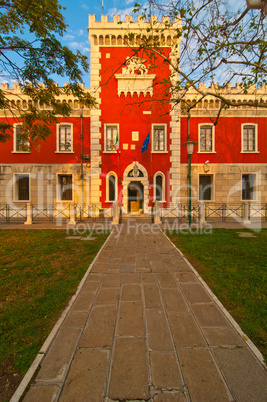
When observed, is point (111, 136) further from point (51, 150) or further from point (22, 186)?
point (22, 186)

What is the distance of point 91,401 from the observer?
1.75 meters

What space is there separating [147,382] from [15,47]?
880 cm

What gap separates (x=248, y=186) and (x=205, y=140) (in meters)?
5.23

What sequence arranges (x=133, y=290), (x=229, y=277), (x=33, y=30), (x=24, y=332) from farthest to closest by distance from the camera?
(x=33, y=30)
(x=229, y=277)
(x=133, y=290)
(x=24, y=332)

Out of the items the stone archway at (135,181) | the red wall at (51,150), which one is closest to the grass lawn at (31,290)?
the stone archway at (135,181)

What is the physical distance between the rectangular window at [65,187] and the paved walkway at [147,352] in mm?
12157

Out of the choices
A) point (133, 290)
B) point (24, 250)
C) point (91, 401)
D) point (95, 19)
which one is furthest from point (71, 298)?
point (95, 19)

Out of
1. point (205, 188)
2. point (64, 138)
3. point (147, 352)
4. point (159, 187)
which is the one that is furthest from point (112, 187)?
point (147, 352)

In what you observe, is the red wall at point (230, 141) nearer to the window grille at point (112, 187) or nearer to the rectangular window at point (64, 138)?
the window grille at point (112, 187)

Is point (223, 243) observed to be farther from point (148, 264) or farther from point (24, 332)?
point (24, 332)

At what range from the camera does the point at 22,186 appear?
15.4 m

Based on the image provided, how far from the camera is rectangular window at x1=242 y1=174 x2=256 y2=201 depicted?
51.5ft

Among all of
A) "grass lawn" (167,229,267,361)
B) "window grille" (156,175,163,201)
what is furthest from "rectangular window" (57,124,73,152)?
"grass lawn" (167,229,267,361)

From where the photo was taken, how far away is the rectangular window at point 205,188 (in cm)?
1577
